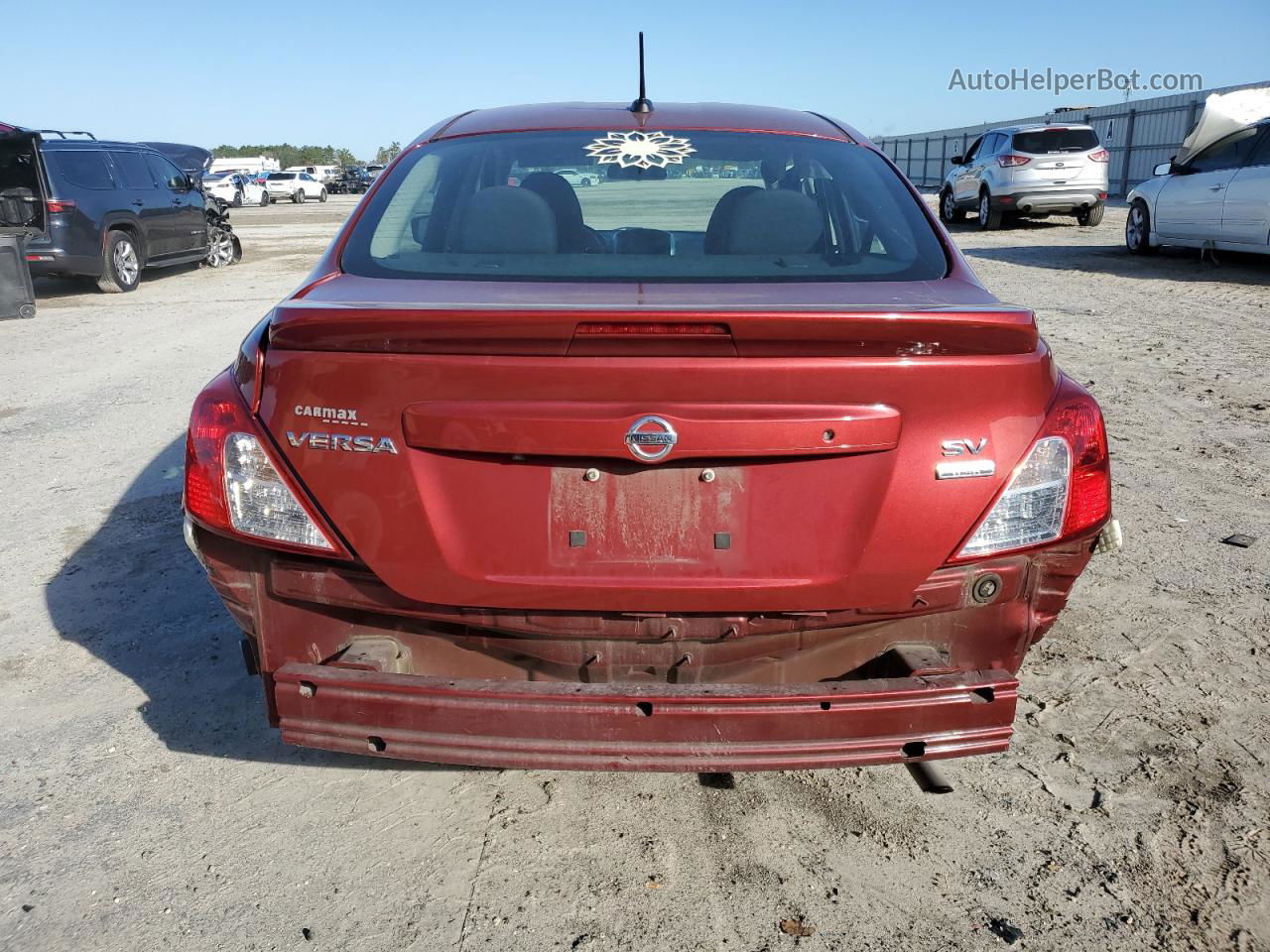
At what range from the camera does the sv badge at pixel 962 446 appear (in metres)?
2.10

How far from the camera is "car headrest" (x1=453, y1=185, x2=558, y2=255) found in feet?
9.13

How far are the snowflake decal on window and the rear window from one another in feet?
39.0

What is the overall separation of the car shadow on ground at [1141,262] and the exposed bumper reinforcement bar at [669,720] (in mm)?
10685

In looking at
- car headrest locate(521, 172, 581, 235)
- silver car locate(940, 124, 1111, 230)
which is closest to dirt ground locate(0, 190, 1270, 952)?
car headrest locate(521, 172, 581, 235)

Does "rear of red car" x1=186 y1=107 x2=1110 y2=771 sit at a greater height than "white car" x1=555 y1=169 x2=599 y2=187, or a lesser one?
lesser

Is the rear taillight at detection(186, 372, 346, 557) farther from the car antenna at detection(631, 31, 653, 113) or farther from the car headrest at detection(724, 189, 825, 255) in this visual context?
the car antenna at detection(631, 31, 653, 113)

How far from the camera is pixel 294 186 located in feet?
163

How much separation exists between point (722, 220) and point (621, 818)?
5.51 feet

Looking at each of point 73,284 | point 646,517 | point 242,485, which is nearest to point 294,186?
point 73,284

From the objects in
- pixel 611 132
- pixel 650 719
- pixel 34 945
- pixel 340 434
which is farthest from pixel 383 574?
pixel 611 132

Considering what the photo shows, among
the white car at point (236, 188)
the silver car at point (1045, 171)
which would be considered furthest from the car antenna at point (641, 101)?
the white car at point (236, 188)

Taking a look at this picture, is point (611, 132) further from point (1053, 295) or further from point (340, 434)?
point (1053, 295)

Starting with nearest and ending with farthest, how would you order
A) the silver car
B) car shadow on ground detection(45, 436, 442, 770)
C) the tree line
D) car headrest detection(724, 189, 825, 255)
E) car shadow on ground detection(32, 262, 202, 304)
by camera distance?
car headrest detection(724, 189, 825, 255) → car shadow on ground detection(45, 436, 442, 770) → car shadow on ground detection(32, 262, 202, 304) → the silver car → the tree line

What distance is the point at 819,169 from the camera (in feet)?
10.4
